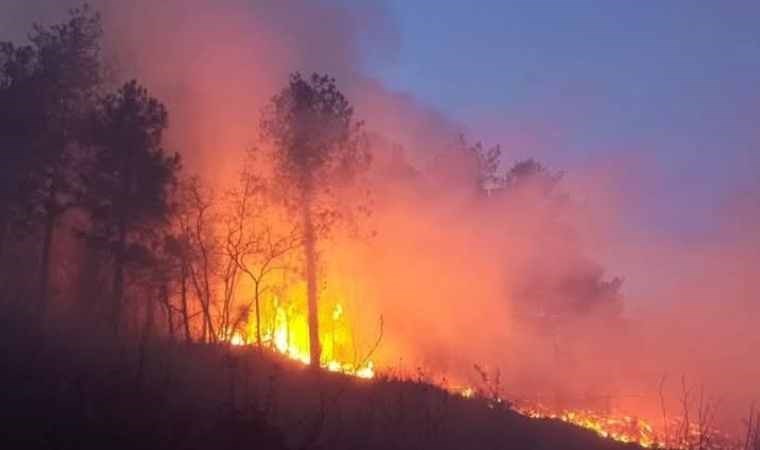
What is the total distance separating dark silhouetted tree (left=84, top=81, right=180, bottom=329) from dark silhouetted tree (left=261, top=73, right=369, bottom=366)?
Result: 4.69m

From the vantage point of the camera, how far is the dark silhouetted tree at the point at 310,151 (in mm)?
35781

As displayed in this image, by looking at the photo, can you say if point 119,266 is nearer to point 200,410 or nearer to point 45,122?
point 45,122

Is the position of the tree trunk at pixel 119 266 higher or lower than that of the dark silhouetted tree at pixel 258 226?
lower

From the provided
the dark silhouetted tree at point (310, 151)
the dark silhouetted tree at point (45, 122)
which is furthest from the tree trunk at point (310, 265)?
the dark silhouetted tree at point (45, 122)

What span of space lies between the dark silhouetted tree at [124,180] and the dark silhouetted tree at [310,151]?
469 centimetres

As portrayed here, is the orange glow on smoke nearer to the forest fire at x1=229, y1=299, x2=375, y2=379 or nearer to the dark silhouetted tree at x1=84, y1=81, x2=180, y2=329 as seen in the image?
the forest fire at x1=229, y1=299, x2=375, y2=379

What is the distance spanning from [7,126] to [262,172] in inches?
414

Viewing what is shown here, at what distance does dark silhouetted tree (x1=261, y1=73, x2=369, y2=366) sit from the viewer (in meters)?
35.8

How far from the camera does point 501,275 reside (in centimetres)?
4922

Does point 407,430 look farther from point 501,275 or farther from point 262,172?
point 501,275

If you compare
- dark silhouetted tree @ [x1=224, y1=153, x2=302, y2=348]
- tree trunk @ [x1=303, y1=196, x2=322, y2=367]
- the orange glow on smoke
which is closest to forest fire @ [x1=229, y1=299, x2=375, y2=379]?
the orange glow on smoke

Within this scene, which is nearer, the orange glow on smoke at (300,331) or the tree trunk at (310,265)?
the tree trunk at (310,265)

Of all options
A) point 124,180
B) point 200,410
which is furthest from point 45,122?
point 200,410

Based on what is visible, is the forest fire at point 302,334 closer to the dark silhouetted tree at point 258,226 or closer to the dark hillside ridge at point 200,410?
the dark silhouetted tree at point 258,226
